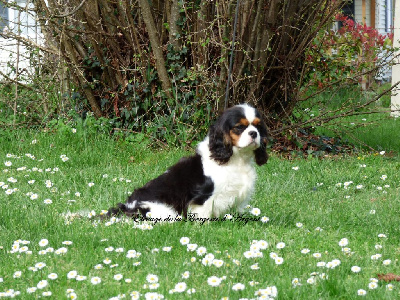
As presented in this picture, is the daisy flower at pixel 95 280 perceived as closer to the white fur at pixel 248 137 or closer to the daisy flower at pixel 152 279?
the daisy flower at pixel 152 279

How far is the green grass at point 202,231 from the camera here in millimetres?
3422

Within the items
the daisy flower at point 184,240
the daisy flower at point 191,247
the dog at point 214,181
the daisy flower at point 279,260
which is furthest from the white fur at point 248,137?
the daisy flower at point 279,260

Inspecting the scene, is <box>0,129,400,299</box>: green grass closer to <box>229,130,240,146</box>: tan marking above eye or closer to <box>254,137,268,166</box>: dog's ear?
<box>254,137,268,166</box>: dog's ear

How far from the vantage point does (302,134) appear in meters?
Result: 8.49

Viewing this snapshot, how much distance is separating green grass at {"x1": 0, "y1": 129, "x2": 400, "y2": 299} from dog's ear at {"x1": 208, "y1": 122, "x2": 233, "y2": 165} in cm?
54

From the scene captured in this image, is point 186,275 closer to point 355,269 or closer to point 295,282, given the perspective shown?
point 295,282

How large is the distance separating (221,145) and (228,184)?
1.06 feet

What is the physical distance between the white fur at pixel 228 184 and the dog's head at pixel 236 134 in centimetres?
5

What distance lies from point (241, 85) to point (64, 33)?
2.42 m

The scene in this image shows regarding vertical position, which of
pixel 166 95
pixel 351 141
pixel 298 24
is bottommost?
pixel 351 141

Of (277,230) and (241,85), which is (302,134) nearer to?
(241,85)

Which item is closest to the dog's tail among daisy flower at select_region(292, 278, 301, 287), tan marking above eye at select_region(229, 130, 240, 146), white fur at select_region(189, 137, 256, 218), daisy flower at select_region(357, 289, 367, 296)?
white fur at select_region(189, 137, 256, 218)

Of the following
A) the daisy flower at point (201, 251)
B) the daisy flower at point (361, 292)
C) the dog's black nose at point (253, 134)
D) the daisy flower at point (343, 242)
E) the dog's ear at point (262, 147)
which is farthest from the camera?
the dog's ear at point (262, 147)

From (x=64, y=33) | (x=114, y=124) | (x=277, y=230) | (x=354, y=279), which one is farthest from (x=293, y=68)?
(x=354, y=279)
